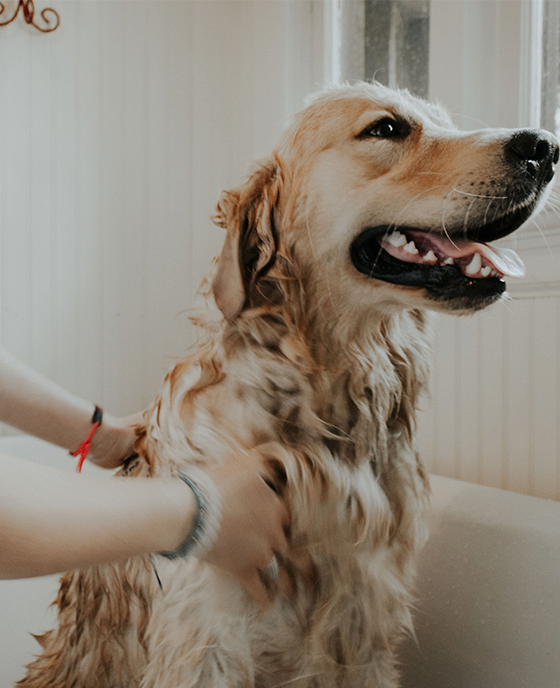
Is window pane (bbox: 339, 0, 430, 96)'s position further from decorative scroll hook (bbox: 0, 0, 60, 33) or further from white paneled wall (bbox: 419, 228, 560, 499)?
decorative scroll hook (bbox: 0, 0, 60, 33)

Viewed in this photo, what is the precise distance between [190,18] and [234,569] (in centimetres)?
256

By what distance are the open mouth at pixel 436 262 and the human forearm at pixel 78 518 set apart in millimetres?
427

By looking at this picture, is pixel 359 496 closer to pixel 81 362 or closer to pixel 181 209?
pixel 81 362

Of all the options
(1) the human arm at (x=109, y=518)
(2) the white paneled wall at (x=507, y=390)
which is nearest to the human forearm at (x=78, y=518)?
(1) the human arm at (x=109, y=518)

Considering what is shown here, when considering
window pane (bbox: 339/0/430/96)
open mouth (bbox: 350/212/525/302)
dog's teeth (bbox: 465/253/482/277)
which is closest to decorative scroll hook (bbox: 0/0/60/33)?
window pane (bbox: 339/0/430/96)

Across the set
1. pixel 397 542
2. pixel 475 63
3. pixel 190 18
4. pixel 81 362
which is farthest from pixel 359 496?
pixel 190 18

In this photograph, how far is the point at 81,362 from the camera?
7.93ft

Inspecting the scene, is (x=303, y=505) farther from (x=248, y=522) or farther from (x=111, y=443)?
(x=111, y=443)

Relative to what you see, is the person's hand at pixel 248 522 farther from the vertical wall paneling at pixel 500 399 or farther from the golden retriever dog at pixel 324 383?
the vertical wall paneling at pixel 500 399

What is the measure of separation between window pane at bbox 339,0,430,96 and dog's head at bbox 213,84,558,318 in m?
1.03

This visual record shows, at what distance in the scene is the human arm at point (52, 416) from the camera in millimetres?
977

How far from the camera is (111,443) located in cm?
107

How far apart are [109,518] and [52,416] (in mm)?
539

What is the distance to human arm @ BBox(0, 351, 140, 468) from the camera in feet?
3.21
